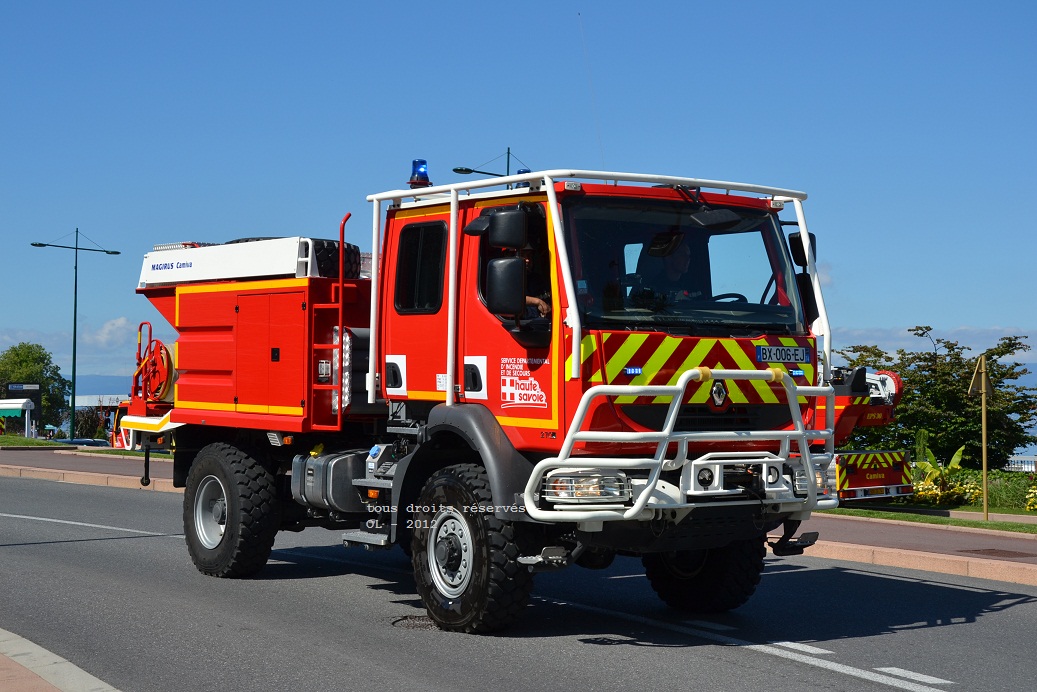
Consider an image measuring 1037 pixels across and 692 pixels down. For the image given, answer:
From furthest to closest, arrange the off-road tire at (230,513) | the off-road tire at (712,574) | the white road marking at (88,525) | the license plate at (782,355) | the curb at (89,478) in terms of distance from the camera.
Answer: the curb at (89,478)
the white road marking at (88,525)
the off-road tire at (230,513)
the off-road tire at (712,574)
the license plate at (782,355)

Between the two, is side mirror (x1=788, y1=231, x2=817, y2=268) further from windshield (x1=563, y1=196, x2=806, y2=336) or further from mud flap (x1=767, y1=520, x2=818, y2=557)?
mud flap (x1=767, y1=520, x2=818, y2=557)

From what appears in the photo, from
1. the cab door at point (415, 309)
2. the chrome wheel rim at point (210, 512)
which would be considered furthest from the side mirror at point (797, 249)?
the chrome wheel rim at point (210, 512)

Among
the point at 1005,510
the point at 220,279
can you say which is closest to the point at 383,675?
the point at 220,279

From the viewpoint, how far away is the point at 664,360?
748cm

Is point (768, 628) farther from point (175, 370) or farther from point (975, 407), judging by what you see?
point (975, 407)

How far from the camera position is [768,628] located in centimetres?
A: 847

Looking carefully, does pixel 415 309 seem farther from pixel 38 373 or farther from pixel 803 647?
pixel 38 373

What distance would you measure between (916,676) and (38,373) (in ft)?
364

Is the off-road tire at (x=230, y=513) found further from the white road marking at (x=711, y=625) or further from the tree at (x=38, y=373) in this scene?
the tree at (x=38, y=373)

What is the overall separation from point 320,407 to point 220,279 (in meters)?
1.80

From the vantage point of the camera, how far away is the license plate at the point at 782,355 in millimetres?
7859

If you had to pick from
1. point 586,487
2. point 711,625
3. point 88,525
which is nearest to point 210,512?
point 711,625

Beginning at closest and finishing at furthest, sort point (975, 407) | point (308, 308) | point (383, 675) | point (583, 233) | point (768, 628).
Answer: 1. point (383, 675)
2. point (583, 233)
3. point (768, 628)
4. point (308, 308)
5. point (975, 407)

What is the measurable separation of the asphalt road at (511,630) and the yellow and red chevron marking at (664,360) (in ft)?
5.18
